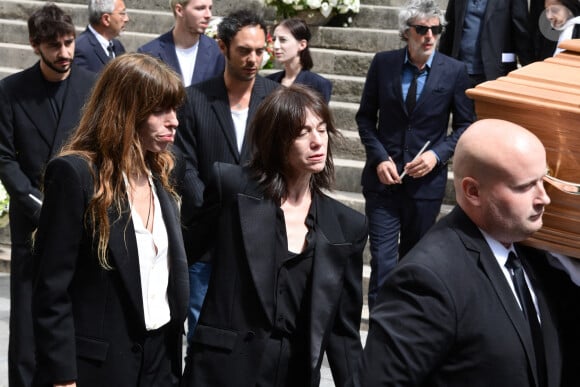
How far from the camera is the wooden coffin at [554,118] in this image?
285 cm

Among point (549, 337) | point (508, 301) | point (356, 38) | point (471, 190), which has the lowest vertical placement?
point (356, 38)

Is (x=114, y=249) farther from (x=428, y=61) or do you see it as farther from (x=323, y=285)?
(x=428, y=61)

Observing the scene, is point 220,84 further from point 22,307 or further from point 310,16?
point 310,16

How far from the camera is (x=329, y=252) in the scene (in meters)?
3.96

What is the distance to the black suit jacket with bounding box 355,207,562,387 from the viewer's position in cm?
280

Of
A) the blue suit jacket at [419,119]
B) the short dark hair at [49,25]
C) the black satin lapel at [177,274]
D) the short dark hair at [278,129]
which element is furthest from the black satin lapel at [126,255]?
the blue suit jacket at [419,119]

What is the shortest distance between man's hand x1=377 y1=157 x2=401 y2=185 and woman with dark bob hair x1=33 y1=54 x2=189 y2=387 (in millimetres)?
2944

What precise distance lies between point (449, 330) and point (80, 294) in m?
1.45

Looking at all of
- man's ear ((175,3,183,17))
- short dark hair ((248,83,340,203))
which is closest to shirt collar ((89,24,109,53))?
man's ear ((175,3,183,17))

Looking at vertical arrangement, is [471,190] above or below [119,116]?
above

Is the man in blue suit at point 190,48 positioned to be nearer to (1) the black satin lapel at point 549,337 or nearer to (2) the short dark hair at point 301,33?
(2) the short dark hair at point 301,33

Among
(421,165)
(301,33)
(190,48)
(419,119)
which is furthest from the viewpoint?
(301,33)

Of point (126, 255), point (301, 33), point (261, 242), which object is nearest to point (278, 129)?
point (261, 242)

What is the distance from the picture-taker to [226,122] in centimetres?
559
